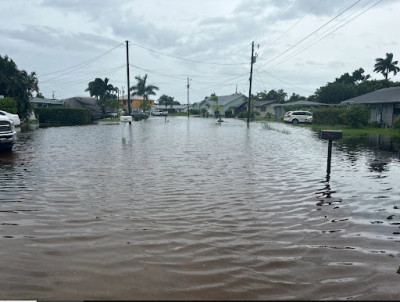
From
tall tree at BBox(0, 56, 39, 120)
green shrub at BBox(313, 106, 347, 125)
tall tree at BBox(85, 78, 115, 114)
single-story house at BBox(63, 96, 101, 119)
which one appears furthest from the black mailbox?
tall tree at BBox(85, 78, 115, 114)

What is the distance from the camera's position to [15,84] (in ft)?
112

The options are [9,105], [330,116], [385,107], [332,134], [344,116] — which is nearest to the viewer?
[332,134]

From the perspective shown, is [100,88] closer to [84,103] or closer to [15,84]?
[84,103]

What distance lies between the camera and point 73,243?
168 inches

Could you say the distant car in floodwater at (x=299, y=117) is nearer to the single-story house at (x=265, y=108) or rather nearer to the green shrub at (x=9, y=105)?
the single-story house at (x=265, y=108)

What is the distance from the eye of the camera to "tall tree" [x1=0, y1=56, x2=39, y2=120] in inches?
1332

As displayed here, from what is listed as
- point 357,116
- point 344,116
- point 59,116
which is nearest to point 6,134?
point 59,116

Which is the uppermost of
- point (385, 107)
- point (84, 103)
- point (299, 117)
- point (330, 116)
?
point (84, 103)

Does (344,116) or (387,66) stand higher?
(387,66)

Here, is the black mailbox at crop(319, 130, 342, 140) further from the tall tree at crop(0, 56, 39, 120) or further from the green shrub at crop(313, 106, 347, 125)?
the tall tree at crop(0, 56, 39, 120)

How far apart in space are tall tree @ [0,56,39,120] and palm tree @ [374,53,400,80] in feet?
240

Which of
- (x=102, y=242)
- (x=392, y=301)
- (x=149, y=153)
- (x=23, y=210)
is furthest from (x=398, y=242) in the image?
(x=149, y=153)

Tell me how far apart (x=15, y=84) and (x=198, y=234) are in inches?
1444

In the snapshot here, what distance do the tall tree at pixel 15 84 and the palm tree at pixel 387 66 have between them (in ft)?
240
